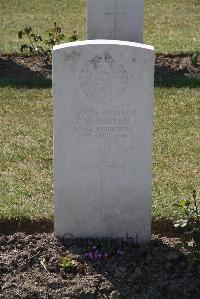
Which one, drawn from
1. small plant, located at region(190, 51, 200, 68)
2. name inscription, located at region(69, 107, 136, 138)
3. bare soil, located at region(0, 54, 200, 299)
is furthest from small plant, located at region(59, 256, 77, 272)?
small plant, located at region(190, 51, 200, 68)

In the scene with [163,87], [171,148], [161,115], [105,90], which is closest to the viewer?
[105,90]

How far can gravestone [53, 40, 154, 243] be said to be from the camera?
5012 mm

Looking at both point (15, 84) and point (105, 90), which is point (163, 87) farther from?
point (105, 90)

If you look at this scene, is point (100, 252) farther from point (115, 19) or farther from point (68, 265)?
point (115, 19)

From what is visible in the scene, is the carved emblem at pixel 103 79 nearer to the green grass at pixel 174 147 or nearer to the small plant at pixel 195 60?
the green grass at pixel 174 147

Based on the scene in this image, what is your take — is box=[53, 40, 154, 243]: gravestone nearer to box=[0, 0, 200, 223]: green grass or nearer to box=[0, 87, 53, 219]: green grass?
box=[0, 0, 200, 223]: green grass

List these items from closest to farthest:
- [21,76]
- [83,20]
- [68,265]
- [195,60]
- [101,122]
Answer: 1. [68,265]
2. [101,122]
3. [21,76]
4. [195,60]
5. [83,20]

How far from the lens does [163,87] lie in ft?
33.2

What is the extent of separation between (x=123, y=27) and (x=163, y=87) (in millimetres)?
1098

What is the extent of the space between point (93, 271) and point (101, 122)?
107cm

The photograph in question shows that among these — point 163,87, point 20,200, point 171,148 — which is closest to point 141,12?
point 163,87

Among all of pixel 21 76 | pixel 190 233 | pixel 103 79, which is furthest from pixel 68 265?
pixel 21 76

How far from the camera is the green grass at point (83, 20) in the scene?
12.9 metres

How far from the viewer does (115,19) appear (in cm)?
1042
